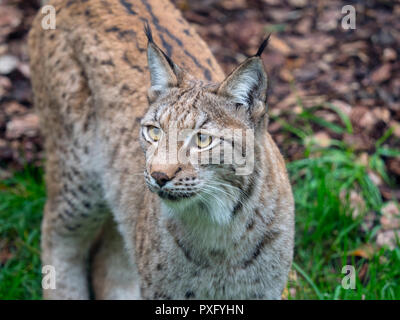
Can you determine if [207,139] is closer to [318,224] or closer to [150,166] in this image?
[150,166]

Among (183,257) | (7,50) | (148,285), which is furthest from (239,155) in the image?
(7,50)

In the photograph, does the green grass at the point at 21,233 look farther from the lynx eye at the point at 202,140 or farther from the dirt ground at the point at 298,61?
the lynx eye at the point at 202,140

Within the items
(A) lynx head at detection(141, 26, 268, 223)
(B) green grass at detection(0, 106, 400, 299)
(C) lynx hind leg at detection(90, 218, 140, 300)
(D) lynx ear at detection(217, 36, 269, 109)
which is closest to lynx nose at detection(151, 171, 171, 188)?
(A) lynx head at detection(141, 26, 268, 223)

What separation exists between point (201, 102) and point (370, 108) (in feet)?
11.2

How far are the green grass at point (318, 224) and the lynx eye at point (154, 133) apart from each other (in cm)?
192

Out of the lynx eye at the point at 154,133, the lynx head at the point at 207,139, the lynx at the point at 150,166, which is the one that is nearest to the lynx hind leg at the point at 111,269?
the lynx at the point at 150,166

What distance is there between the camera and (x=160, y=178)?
2973mm

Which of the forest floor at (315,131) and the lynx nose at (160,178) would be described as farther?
the forest floor at (315,131)

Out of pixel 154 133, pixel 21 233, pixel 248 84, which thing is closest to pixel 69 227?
pixel 21 233

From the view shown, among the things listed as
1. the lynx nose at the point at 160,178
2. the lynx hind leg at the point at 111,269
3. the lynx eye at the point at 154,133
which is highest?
the lynx eye at the point at 154,133

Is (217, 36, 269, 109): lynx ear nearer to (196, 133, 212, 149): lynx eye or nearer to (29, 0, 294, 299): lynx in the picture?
(29, 0, 294, 299): lynx

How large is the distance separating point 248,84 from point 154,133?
0.61 m

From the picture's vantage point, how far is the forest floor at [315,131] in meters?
4.97

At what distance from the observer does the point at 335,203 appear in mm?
5172
